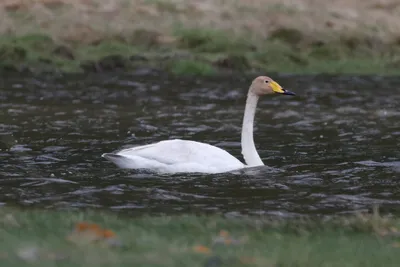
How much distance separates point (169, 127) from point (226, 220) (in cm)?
929

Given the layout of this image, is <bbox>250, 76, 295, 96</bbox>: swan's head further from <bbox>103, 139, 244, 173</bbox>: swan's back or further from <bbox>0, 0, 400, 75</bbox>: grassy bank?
<bbox>0, 0, 400, 75</bbox>: grassy bank

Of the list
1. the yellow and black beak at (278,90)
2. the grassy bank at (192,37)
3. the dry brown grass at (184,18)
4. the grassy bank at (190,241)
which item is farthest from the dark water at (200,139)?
the dry brown grass at (184,18)

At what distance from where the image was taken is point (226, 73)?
28484mm

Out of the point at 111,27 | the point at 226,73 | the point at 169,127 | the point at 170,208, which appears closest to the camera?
the point at 170,208

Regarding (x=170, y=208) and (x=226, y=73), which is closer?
(x=170, y=208)

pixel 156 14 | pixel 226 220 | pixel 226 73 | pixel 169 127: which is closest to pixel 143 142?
pixel 169 127

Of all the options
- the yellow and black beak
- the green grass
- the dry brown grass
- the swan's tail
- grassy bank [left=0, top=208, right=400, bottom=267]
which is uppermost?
the dry brown grass

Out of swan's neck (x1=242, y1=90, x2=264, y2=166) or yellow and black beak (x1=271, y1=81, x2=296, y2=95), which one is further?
yellow and black beak (x1=271, y1=81, x2=296, y2=95)

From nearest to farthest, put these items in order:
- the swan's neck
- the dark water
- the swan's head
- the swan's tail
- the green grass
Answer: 1. the dark water
2. the swan's tail
3. the swan's neck
4. the swan's head
5. the green grass

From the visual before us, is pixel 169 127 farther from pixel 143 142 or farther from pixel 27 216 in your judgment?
pixel 27 216

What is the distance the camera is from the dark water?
12.6 metres

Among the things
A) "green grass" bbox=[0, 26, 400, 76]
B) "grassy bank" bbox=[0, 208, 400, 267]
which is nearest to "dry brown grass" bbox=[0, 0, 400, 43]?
"green grass" bbox=[0, 26, 400, 76]

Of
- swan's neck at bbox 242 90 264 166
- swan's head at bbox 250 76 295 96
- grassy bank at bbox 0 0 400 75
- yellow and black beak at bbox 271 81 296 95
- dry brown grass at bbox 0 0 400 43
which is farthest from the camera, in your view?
dry brown grass at bbox 0 0 400 43

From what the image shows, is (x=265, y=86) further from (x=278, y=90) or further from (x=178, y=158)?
(x=178, y=158)
